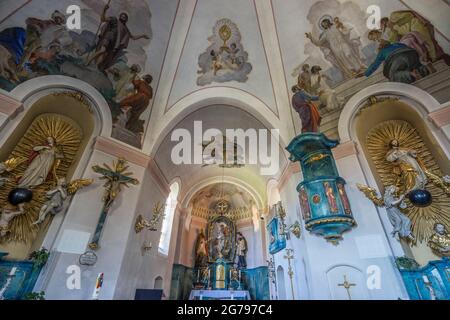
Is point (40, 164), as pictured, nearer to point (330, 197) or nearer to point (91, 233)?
point (91, 233)

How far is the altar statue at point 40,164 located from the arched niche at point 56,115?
0.47 metres

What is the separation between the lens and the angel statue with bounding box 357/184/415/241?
16.8ft

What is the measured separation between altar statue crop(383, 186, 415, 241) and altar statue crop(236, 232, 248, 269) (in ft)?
27.5

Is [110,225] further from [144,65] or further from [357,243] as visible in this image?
[357,243]

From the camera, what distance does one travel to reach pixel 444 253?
4.80 meters

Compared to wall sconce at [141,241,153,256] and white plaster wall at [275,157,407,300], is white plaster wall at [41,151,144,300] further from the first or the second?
white plaster wall at [275,157,407,300]

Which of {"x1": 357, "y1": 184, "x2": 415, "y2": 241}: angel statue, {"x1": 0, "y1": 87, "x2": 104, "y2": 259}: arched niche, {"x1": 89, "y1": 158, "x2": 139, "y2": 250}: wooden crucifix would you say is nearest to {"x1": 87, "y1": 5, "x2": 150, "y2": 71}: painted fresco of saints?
{"x1": 0, "y1": 87, "x2": 104, "y2": 259}: arched niche

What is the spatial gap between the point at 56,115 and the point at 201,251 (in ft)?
30.5
